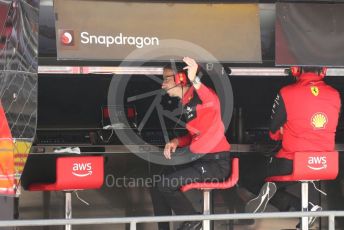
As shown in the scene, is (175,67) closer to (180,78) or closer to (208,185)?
(180,78)

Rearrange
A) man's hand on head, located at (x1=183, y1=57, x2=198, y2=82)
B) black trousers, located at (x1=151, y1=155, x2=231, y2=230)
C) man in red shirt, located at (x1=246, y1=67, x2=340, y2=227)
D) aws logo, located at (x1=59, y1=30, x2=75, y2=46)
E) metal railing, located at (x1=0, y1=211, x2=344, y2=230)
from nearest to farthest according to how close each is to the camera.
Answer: metal railing, located at (x1=0, y1=211, x2=344, y2=230) < aws logo, located at (x1=59, y1=30, x2=75, y2=46) < man's hand on head, located at (x1=183, y1=57, x2=198, y2=82) < black trousers, located at (x1=151, y1=155, x2=231, y2=230) < man in red shirt, located at (x1=246, y1=67, x2=340, y2=227)

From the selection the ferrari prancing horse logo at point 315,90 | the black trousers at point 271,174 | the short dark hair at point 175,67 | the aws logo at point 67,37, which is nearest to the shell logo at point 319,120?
the ferrari prancing horse logo at point 315,90

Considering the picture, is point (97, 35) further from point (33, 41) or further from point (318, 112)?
point (318, 112)

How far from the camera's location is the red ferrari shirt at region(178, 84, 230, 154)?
450 centimetres

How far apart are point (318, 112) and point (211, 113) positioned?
2.84 ft

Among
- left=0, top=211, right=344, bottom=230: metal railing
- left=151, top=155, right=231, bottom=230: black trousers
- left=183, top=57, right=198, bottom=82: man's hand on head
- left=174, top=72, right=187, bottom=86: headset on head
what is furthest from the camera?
left=174, top=72, right=187, bottom=86: headset on head

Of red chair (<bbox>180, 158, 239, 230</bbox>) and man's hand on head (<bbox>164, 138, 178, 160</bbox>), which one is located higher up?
man's hand on head (<bbox>164, 138, 178, 160</bbox>)

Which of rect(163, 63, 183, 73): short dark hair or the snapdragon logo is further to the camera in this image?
rect(163, 63, 183, 73): short dark hair

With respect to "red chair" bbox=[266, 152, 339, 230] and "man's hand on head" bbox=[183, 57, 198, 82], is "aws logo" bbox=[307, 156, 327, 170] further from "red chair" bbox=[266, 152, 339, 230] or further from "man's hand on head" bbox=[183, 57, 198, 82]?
"man's hand on head" bbox=[183, 57, 198, 82]

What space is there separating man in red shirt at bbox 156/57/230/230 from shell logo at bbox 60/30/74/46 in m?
0.83

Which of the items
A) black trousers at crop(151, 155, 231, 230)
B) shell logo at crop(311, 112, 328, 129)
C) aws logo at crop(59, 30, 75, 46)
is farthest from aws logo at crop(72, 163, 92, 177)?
shell logo at crop(311, 112, 328, 129)

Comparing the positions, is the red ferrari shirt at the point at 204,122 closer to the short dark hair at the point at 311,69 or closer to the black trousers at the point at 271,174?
the black trousers at the point at 271,174

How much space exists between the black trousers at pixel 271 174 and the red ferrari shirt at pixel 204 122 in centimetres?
46

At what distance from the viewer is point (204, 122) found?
4520mm
